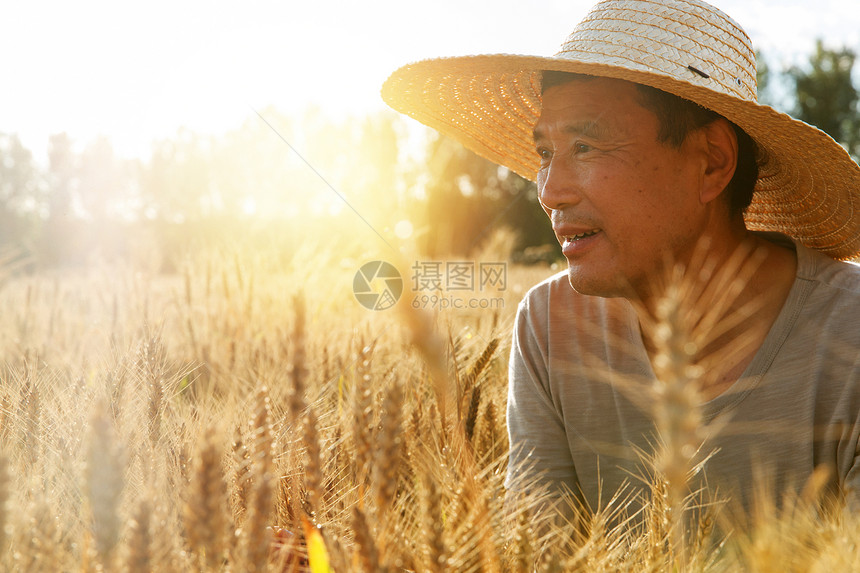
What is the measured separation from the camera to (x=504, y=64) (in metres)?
1.81

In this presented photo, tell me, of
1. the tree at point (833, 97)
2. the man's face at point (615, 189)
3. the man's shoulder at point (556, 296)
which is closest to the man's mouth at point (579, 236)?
the man's face at point (615, 189)

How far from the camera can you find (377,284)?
354 centimetres

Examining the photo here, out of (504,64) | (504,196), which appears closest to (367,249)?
(504,64)

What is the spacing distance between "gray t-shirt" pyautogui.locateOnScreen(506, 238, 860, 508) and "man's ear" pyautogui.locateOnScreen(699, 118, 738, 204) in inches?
11.3

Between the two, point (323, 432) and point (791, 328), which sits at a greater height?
point (791, 328)

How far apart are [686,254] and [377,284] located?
202 cm

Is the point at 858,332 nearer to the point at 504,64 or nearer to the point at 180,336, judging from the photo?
the point at 504,64

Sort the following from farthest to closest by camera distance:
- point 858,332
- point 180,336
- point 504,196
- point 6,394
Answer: point 504,196, point 180,336, point 858,332, point 6,394

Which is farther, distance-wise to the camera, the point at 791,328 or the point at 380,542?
the point at 791,328

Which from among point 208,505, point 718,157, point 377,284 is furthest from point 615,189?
point 377,284

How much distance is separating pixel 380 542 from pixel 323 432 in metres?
0.67

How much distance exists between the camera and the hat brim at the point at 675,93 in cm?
164

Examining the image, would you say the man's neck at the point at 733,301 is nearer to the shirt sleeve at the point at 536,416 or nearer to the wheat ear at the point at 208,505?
the shirt sleeve at the point at 536,416

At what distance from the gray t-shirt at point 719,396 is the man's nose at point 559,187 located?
1.55 ft
